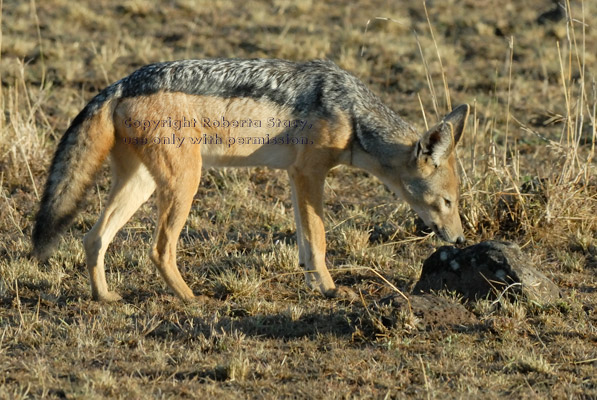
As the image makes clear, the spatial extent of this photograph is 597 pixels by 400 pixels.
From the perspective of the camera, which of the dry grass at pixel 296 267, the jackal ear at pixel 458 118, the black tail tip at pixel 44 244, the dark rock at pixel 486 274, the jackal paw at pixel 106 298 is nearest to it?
the dry grass at pixel 296 267

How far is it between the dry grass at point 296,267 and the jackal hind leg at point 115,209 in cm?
20

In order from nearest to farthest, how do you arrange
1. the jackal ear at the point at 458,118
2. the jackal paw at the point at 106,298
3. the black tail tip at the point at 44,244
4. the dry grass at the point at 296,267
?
the dry grass at the point at 296,267 → the black tail tip at the point at 44,244 → the jackal paw at the point at 106,298 → the jackal ear at the point at 458,118

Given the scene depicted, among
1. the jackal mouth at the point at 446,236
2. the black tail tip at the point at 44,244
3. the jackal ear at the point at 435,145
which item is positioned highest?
the jackal ear at the point at 435,145

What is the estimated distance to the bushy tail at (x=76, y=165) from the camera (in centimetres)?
654

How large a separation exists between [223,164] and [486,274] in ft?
7.65

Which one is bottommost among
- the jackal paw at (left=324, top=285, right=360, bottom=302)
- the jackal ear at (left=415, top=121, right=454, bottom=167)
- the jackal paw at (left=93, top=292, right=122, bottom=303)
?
the jackal paw at (left=93, top=292, right=122, bottom=303)

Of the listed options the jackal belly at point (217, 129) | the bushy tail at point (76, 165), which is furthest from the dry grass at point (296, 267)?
the jackal belly at point (217, 129)

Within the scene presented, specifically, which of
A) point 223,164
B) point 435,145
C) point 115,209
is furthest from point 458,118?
point 115,209

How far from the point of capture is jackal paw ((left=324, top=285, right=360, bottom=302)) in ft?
22.8

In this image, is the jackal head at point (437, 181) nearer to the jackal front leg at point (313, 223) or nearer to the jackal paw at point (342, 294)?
the jackal front leg at point (313, 223)

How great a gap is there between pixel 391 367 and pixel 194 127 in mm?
2426

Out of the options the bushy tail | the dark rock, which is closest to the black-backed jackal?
the bushy tail

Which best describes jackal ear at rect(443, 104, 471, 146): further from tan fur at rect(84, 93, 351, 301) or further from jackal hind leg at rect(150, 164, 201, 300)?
jackal hind leg at rect(150, 164, 201, 300)

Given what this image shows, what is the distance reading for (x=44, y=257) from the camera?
648cm
